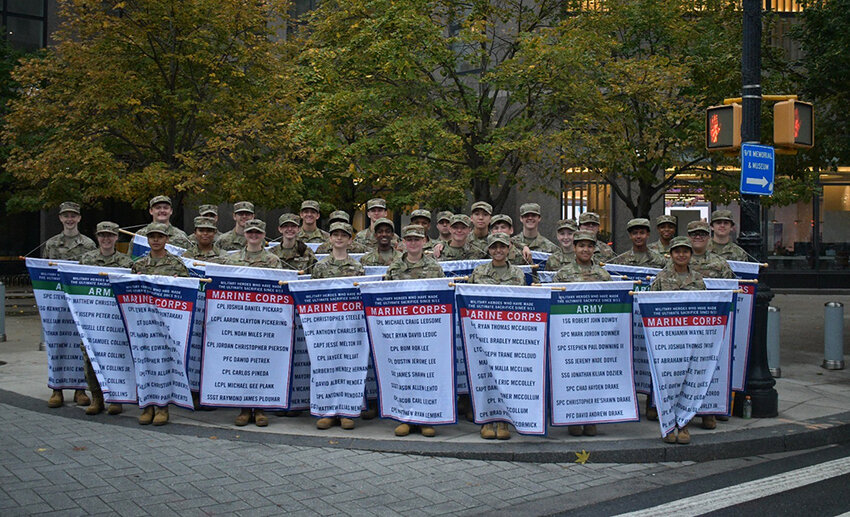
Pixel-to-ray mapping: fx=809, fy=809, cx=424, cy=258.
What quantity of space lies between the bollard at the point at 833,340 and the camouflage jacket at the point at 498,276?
650cm

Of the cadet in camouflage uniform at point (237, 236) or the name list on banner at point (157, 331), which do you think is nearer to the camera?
the name list on banner at point (157, 331)

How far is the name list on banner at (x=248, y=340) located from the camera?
8000 millimetres

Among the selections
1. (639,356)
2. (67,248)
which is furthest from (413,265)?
(67,248)

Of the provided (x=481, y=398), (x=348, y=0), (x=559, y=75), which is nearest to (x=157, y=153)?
(x=348, y=0)

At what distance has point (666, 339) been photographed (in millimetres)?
7469

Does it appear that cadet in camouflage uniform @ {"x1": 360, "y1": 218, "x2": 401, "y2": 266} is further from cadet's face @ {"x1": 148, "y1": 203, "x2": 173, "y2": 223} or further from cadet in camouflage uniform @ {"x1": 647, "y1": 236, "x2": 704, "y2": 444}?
cadet in camouflage uniform @ {"x1": 647, "y1": 236, "x2": 704, "y2": 444}

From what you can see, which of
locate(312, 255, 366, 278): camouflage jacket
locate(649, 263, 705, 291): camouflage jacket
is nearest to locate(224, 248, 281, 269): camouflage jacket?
locate(312, 255, 366, 278): camouflage jacket

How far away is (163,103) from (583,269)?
14.8m

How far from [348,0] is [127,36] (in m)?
6.27

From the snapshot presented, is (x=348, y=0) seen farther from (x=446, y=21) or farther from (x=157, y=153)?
(x=157, y=153)

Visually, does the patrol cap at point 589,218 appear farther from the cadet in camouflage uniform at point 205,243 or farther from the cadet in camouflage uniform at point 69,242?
the cadet in camouflage uniform at point 69,242

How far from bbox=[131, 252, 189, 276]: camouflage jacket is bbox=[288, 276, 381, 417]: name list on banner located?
1.44 meters

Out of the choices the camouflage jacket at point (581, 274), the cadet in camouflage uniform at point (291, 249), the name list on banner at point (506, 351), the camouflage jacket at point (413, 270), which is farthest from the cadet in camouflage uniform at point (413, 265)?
the cadet in camouflage uniform at point (291, 249)

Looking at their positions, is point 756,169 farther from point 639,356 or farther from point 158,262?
point 158,262
